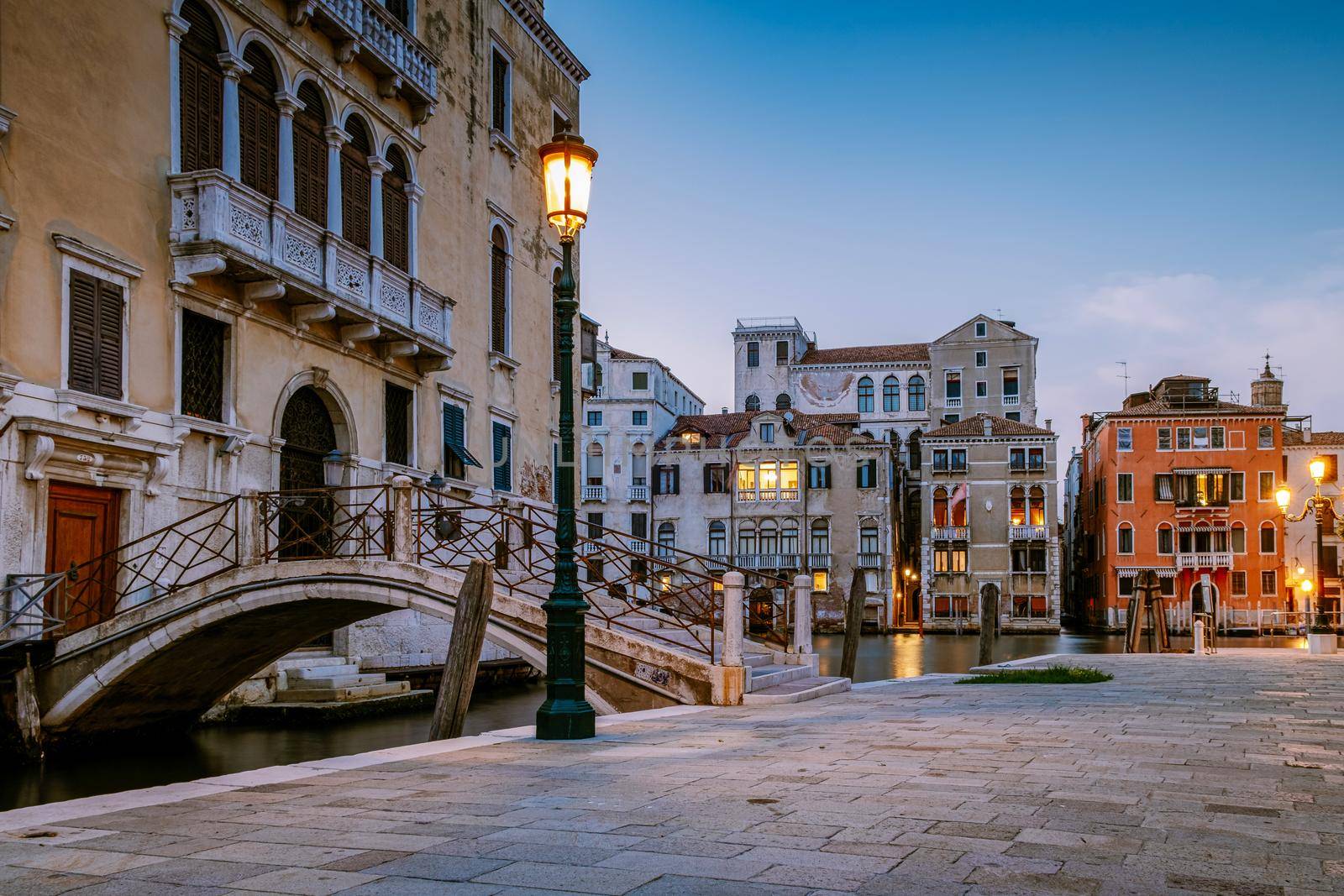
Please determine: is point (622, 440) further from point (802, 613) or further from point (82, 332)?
point (82, 332)

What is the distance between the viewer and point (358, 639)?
19391 mm

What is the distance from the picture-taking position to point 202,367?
1554 cm

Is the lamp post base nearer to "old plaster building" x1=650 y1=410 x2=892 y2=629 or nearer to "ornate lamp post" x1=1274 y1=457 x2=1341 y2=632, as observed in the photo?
"ornate lamp post" x1=1274 y1=457 x2=1341 y2=632

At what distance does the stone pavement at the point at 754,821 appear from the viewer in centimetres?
421

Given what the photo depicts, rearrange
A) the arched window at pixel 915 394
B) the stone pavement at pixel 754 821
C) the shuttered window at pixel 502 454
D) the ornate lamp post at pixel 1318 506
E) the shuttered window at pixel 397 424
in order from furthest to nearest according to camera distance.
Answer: the arched window at pixel 915 394 → the shuttered window at pixel 502 454 → the ornate lamp post at pixel 1318 506 → the shuttered window at pixel 397 424 → the stone pavement at pixel 754 821

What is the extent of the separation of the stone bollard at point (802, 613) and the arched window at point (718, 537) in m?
44.0

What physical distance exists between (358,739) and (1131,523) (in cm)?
5047

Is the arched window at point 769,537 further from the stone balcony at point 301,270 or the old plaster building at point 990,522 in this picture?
the stone balcony at point 301,270

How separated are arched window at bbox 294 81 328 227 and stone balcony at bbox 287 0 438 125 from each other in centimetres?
92

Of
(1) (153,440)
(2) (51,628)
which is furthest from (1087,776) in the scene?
(1) (153,440)

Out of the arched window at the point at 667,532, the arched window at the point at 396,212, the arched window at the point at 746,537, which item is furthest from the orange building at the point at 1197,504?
the arched window at the point at 396,212

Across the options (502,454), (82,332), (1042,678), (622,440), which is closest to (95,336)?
(82,332)

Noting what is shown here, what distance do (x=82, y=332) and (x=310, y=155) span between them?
548 cm

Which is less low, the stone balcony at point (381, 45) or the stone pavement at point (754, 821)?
the stone balcony at point (381, 45)
